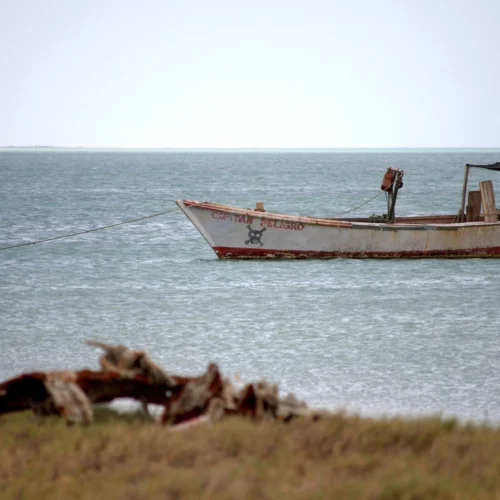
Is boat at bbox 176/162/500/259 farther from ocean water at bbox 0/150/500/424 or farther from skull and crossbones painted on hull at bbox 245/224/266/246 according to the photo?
ocean water at bbox 0/150/500/424

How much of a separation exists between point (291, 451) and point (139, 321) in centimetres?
1030

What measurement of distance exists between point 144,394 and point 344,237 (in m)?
17.9

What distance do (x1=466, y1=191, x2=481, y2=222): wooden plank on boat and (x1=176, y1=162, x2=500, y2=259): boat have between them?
0.77 metres

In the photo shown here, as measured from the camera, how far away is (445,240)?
25.5 m

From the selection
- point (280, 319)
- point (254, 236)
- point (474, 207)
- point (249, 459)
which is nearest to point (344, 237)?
point (254, 236)

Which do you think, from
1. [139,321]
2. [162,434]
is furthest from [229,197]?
[162,434]

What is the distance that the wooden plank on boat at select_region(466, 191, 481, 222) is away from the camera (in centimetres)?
2672

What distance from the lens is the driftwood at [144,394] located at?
24.1 feet

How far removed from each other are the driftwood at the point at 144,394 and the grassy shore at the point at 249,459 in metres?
0.17

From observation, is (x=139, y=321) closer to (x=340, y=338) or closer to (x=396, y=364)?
(x=340, y=338)

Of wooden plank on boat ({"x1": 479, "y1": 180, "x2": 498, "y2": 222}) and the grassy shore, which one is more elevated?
wooden plank on boat ({"x1": 479, "y1": 180, "x2": 498, "y2": 222})

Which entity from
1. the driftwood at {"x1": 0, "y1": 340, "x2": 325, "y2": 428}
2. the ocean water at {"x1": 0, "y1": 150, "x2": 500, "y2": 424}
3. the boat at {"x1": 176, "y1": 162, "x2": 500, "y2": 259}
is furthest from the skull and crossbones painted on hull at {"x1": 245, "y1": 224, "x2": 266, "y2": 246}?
the driftwood at {"x1": 0, "y1": 340, "x2": 325, "y2": 428}

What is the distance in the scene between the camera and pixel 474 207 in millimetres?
26953

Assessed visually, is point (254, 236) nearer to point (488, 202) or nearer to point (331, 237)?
point (331, 237)
